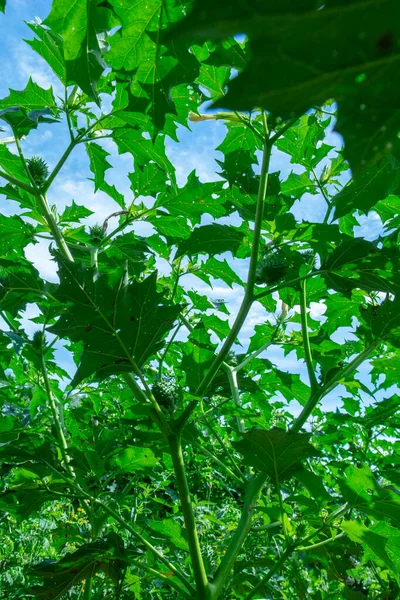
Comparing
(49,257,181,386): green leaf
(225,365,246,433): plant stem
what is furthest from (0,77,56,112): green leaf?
(225,365,246,433): plant stem

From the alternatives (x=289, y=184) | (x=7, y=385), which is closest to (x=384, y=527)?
(x=289, y=184)

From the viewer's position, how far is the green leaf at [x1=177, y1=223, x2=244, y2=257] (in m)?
1.82

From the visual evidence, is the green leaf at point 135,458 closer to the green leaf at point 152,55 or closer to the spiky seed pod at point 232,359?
the spiky seed pod at point 232,359

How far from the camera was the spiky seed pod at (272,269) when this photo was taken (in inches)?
75.9

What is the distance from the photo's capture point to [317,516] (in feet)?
5.76

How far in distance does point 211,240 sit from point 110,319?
21.1 inches

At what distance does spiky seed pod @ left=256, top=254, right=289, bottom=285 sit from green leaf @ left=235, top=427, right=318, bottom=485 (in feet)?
2.06

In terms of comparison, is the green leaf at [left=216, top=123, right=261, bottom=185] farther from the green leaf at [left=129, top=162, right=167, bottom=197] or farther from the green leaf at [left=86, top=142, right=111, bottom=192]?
the green leaf at [left=86, top=142, right=111, bottom=192]

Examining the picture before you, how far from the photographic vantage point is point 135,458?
7.07 ft

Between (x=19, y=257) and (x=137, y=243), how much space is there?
532 millimetres

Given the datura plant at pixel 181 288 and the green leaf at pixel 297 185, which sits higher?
the green leaf at pixel 297 185

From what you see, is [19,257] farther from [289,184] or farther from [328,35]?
[328,35]

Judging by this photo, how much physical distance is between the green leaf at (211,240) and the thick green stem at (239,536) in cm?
80

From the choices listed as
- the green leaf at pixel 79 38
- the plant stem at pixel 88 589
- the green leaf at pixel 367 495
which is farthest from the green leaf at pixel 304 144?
the plant stem at pixel 88 589
